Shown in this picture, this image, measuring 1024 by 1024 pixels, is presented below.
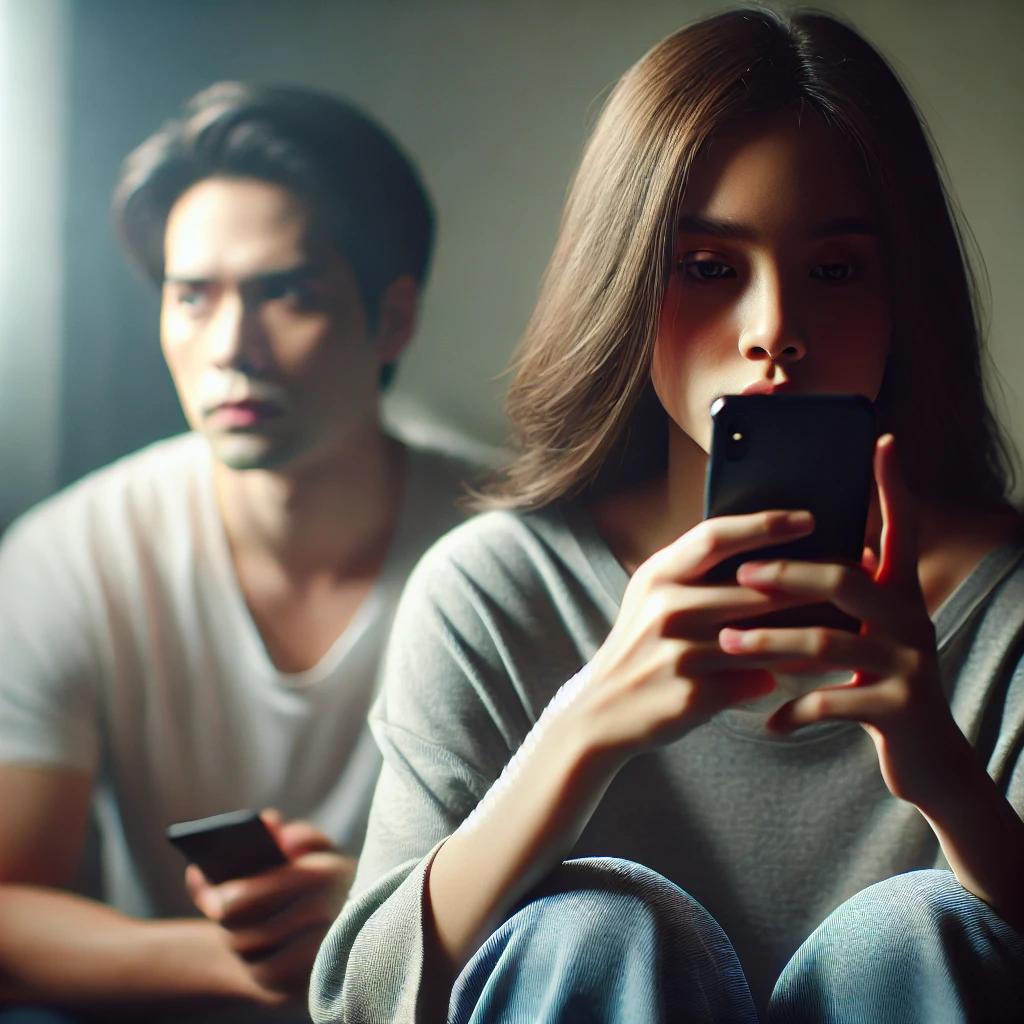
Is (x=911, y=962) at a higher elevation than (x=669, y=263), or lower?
lower

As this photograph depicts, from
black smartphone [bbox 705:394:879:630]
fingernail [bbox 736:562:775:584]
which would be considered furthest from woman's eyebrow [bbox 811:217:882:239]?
fingernail [bbox 736:562:775:584]

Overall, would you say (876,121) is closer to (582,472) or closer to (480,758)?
(582,472)

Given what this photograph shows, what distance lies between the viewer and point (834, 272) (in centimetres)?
73

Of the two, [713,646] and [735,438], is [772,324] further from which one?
[713,646]

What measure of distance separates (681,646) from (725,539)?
0.07 m

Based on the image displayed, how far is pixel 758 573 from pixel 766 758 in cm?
21

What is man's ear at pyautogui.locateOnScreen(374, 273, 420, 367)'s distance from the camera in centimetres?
95

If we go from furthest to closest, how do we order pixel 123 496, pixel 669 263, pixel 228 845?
1. pixel 123 496
2. pixel 228 845
3. pixel 669 263

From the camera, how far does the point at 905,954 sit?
2.10 ft

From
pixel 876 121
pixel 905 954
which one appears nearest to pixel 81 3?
pixel 876 121

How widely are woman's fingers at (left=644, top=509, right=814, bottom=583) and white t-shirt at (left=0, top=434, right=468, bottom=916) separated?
33 centimetres

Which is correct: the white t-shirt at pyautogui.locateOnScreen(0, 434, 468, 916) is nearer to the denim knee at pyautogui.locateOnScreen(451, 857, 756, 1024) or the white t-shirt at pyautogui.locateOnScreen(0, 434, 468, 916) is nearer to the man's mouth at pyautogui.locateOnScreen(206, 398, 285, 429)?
the man's mouth at pyautogui.locateOnScreen(206, 398, 285, 429)

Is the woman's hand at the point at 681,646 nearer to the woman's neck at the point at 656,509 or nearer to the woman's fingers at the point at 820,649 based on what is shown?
the woman's fingers at the point at 820,649

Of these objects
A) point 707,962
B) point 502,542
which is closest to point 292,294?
point 502,542
